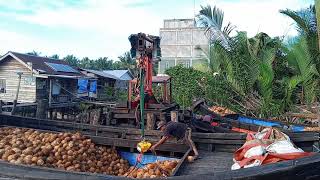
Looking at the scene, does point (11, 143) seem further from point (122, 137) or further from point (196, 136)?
point (196, 136)

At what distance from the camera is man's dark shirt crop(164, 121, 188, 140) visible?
22.6 feet

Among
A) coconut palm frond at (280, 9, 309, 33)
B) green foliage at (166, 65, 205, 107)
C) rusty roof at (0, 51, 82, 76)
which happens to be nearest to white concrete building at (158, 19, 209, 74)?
green foliage at (166, 65, 205, 107)

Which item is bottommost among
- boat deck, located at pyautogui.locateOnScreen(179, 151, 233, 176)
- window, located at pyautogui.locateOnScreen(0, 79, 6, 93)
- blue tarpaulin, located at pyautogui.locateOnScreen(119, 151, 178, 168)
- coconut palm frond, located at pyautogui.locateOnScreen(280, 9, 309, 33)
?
blue tarpaulin, located at pyautogui.locateOnScreen(119, 151, 178, 168)

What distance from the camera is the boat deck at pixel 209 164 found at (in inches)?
222

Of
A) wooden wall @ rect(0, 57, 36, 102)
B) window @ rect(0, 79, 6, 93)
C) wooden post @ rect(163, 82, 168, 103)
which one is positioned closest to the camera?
wooden post @ rect(163, 82, 168, 103)

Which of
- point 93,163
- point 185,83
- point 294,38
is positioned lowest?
point 93,163

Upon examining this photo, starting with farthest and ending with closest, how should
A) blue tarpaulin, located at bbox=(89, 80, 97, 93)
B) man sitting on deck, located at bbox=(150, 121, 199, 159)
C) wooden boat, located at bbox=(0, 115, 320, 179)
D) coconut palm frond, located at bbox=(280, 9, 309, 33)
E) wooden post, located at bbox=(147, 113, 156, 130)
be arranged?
blue tarpaulin, located at bbox=(89, 80, 97, 93) → coconut palm frond, located at bbox=(280, 9, 309, 33) → wooden post, located at bbox=(147, 113, 156, 130) → man sitting on deck, located at bbox=(150, 121, 199, 159) → wooden boat, located at bbox=(0, 115, 320, 179)

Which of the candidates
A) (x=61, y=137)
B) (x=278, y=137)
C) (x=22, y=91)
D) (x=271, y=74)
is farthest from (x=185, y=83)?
(x=278, y=137)

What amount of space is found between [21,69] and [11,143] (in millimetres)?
16198

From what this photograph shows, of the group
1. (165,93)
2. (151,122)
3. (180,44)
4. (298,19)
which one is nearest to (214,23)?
(298,19)

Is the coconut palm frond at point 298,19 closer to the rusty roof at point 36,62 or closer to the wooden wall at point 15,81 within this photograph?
the rusty roof at point 36,62

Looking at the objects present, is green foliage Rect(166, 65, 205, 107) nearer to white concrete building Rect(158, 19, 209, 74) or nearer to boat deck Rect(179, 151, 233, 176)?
white concrete building Rect(158, 19, 209, 74)

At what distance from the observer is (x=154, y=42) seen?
9555mm

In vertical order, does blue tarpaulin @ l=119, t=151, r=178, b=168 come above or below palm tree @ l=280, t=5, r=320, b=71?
below
